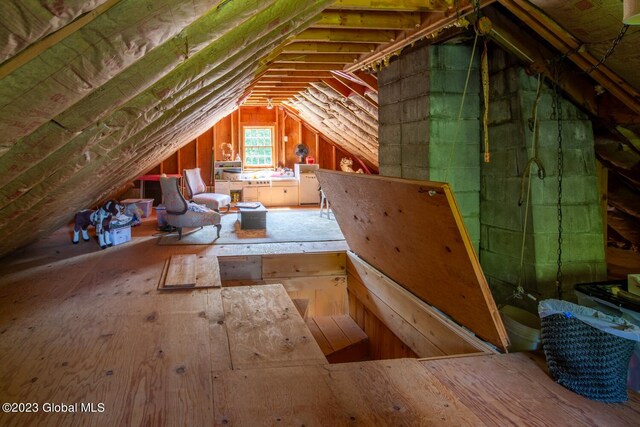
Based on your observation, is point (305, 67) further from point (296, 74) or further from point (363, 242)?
point (363, 242)

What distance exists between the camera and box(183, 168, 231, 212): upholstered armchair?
7358 mm

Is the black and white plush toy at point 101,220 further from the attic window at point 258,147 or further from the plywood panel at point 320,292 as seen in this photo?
the attic window at point 258,147

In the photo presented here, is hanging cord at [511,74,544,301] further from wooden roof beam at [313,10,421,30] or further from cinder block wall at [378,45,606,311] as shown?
wooden roof beam at [313,10,421,30]

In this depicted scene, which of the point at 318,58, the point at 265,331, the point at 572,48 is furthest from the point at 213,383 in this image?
the point at 318,58

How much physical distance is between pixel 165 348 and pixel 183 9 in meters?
1.76

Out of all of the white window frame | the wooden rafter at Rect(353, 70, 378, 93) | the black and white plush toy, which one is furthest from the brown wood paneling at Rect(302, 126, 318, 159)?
the black and white plush toy

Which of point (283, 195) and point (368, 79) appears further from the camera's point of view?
point (283, 195)

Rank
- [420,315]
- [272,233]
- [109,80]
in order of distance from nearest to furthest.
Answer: [109,80]
[420,315]
[272,233]

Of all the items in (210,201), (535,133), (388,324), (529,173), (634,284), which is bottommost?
(388,324)

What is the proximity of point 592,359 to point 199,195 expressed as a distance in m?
6.63

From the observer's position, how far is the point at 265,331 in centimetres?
277

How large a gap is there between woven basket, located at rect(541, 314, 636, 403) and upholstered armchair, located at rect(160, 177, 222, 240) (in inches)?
184

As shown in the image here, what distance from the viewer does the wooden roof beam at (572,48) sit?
255cm

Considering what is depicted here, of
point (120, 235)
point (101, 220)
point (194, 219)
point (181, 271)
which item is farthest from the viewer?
point (194, 219)
